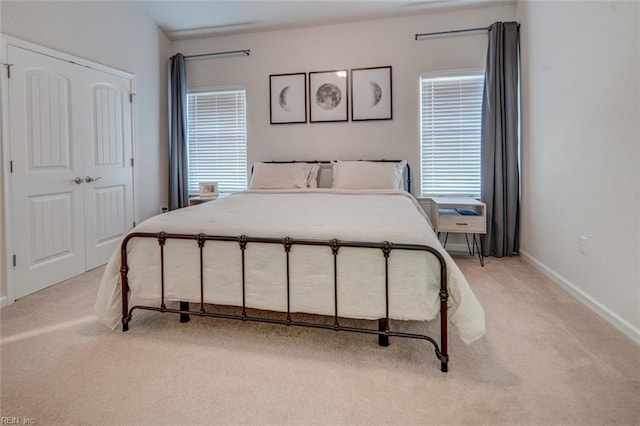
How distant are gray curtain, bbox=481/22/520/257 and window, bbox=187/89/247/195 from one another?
2863 millimetres

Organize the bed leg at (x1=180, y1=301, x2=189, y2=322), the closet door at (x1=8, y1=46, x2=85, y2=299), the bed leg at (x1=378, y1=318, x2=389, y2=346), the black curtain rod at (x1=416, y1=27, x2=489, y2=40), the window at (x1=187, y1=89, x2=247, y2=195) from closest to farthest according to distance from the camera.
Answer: the bed leg at (x1=378, y1=318, x2=389, y2=346) < the bed leg at (x1=180, y1=301, x2=189, y2=322) < the closet door at (x1=8, y1=46, x2=85, y2=299) < the black curtain rod at (x1=416, y1=27, x2=489, y2=40) < the window at (x1=187, y1=89, x2=247, y2=195)

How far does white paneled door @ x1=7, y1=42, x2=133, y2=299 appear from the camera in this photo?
277 centimetres

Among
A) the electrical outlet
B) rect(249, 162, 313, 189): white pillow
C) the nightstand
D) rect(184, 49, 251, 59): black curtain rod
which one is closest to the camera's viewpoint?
the electrical outlet

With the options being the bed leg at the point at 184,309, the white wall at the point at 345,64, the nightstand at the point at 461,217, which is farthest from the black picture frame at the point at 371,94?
the bed leg at the point at 184,309

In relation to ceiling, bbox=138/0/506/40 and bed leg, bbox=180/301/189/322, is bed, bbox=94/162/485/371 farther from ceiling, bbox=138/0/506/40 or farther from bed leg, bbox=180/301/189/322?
ceiling, bbox=138/0/506/40

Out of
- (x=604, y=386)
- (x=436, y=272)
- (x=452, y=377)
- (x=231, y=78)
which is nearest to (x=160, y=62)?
(x=231, y=78)

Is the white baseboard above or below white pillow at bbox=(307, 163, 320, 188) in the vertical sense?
below

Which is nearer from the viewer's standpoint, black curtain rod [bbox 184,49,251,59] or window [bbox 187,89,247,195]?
black curtain rod [bbox 184,49,251,59]

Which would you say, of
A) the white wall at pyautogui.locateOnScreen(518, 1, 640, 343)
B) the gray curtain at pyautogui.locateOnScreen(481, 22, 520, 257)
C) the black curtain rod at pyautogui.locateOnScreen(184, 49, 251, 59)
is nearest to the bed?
the white wall at pyautogui.locateOnScreen(518, 1, 640, 343)

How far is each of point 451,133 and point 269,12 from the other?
2.47m

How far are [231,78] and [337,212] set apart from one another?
3.03m

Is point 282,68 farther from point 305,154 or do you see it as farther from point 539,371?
point 539,371

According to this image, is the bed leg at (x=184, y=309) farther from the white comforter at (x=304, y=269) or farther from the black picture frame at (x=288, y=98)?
the black picture frame at (x=288, y=98)

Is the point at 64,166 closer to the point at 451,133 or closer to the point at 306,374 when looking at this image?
the point at 306,374
